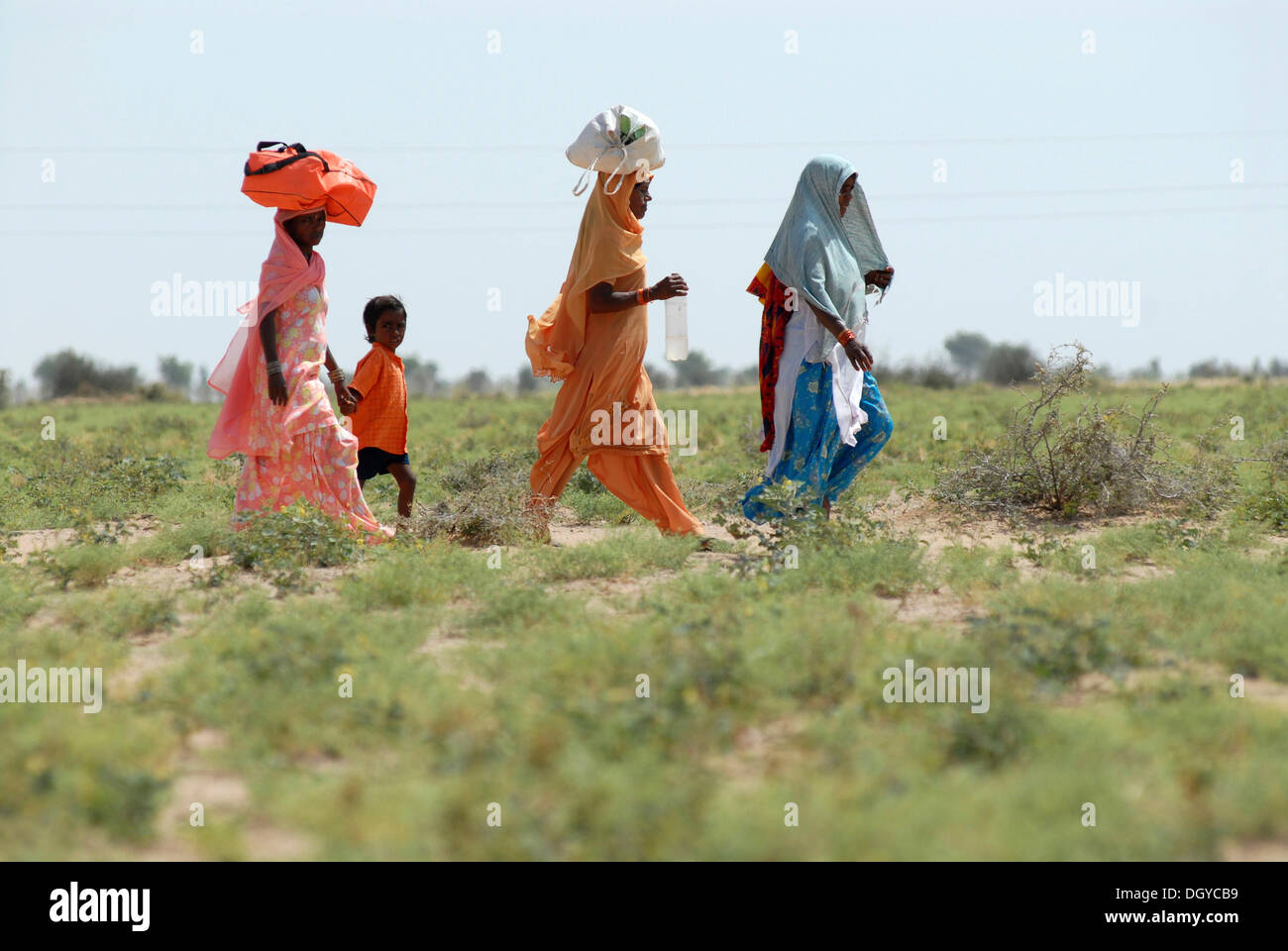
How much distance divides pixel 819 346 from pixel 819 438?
1.72ft

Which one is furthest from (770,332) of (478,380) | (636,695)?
(478,380)

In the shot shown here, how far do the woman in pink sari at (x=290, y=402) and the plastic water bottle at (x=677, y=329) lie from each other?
6.27ft

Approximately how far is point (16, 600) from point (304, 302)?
231 cm

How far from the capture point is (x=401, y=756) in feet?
12.0

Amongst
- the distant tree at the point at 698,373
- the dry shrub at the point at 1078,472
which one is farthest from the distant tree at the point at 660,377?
the dry shrub at the point at 1078,472

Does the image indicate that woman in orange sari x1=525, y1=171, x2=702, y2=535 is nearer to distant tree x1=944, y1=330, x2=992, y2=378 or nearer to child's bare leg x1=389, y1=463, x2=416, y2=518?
child's bare leg x1=389, y1=463, x2=416, y2=518

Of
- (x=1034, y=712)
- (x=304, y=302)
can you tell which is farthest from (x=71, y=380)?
(x=1034, y=712)

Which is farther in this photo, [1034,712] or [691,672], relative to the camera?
[691,672]

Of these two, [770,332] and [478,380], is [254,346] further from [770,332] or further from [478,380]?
[478,380]

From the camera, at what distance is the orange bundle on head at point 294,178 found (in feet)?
23.0

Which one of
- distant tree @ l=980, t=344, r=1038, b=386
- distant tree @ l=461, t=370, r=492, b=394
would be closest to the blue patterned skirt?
distant tree @ l=980, t=344, r=1038, b=386

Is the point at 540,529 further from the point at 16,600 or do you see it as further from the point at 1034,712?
the point at 1034,712

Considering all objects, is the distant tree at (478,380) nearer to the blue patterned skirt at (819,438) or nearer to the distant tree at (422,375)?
the distant tree at (422,375)

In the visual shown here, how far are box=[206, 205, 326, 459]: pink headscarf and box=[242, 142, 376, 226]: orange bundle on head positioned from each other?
11 centimetres
